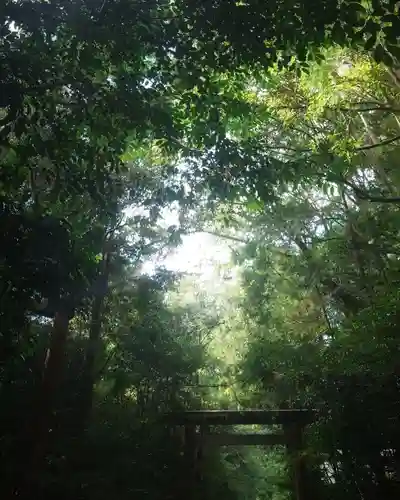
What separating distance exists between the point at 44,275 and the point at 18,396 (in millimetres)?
4029

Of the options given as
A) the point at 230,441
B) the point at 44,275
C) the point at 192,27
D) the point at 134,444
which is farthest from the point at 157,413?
the point at 192,27

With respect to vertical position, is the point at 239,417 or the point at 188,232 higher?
the point at 188,232

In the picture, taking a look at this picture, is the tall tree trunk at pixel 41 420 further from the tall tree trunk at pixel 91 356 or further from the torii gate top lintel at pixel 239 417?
the torii gate top lintel at pixel 239 417

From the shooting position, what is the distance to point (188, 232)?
546 centimetres

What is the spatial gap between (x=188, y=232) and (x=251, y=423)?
Result: 4887mm

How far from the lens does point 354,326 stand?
20.3ft

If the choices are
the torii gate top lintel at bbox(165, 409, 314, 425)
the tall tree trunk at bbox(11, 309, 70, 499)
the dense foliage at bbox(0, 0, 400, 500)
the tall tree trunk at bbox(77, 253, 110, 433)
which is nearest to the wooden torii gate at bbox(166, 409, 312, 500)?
the torii gate top lintel at bbox(165, 409, 314, 425)

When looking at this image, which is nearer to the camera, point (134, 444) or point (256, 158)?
point (256, 158)

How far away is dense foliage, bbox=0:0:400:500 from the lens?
2.94m

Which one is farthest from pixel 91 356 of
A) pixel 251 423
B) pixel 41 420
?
pixel 251 423

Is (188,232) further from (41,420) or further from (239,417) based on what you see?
(239,417)

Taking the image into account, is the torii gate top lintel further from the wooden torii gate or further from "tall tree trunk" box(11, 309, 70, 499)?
"tall tree trunk" box(11, 309, 70, 499)

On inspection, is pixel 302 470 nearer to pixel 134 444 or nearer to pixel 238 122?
pixel 134 444

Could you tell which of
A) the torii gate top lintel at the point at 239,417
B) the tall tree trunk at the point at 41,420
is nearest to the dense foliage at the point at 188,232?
the tall tree trunk at the point at 41,420
